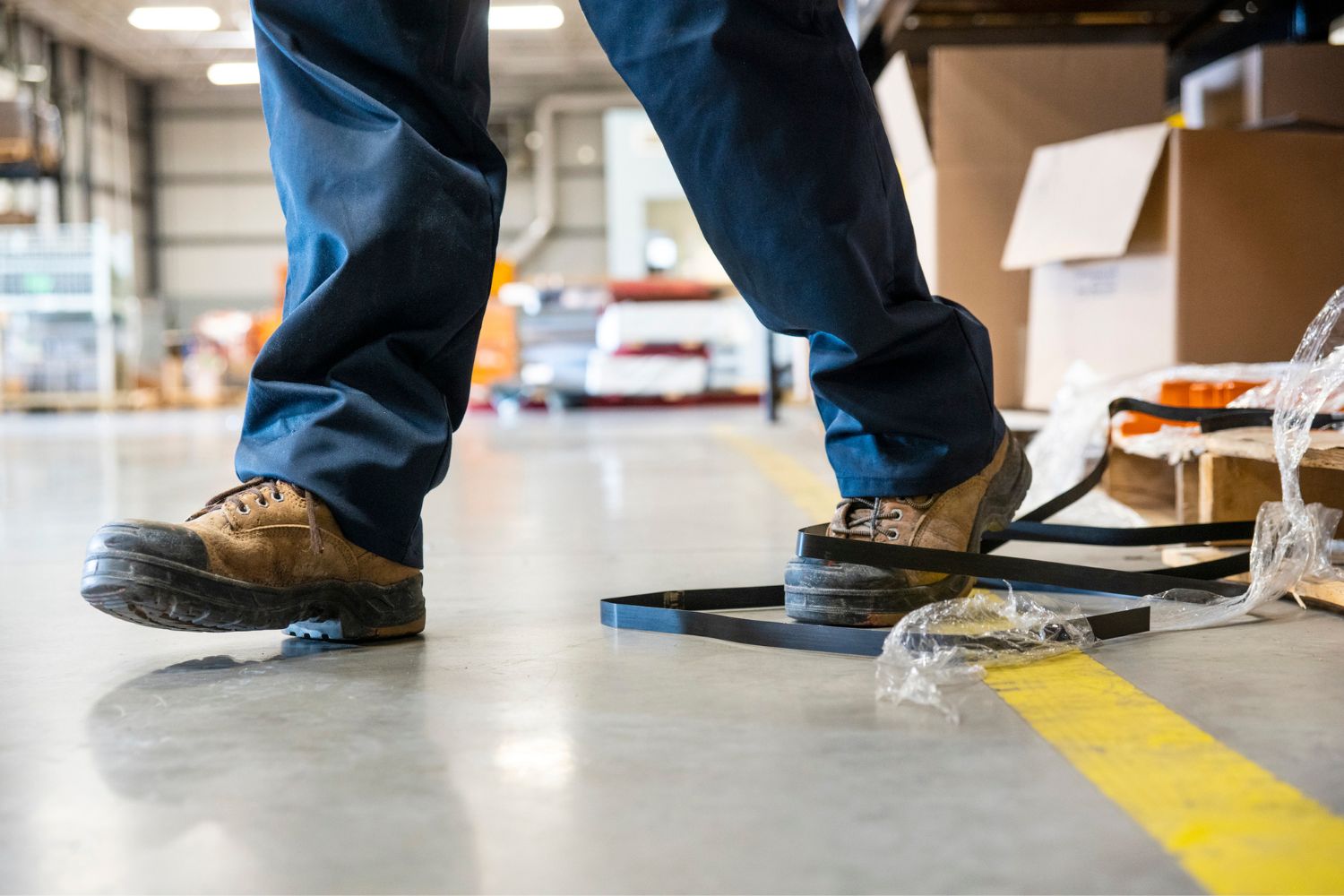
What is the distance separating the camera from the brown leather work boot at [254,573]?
3.43ft

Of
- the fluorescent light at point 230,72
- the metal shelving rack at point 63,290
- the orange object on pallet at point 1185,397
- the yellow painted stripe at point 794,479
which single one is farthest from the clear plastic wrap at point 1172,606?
the fluorescent light at point 230,72

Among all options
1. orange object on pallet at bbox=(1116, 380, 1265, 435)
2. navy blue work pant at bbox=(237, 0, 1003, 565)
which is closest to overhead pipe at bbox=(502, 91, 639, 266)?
orange object on pallet at bbox=(1116, 380, 1265, 435)

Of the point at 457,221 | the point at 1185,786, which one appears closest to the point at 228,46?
the point at 457,221

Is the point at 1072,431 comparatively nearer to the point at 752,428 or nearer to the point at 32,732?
the point at 32,732

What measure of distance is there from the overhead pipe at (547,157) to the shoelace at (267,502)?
695 inches

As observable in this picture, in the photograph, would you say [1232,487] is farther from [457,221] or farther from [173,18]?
[173,18]

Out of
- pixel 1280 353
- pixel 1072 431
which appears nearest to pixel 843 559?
pixel 1072 431

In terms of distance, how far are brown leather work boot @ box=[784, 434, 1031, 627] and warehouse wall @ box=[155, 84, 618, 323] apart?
17.9m

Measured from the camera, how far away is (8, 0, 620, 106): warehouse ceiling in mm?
15477

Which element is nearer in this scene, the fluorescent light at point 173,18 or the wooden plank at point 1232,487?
the wooden plank at point 1232,487

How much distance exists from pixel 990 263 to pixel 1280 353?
0.95 m

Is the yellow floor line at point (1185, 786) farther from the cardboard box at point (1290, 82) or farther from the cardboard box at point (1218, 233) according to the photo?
the cardboard box at point (1290, 82)

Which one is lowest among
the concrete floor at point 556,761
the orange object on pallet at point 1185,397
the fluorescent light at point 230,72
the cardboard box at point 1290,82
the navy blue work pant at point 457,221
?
the concrete floor at point 556,761

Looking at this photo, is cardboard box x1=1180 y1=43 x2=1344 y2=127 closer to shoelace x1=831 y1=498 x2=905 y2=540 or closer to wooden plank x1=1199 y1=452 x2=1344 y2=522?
wooden plank x1=1199 y1=452 x2=1344 y2=522
